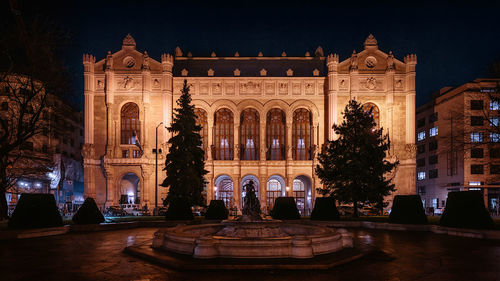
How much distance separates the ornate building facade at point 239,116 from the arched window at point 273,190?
53 cm

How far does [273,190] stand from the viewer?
52.3m

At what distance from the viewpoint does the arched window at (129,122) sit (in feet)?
161

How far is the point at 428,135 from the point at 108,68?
51876mm

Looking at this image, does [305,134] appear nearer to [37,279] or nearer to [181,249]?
[181,249]

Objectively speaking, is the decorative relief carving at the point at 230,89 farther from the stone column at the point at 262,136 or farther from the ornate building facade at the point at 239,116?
the stone column at the point at 262,136

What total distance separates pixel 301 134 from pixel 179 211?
93.7 feet

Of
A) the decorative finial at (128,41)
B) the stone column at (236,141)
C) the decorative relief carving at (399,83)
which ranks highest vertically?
the decorative finial at (128,41)

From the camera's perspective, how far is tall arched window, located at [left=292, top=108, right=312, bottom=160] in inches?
1986

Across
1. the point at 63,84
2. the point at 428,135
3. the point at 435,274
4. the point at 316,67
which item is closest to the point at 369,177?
the point at 435,274

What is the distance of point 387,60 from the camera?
49781mm

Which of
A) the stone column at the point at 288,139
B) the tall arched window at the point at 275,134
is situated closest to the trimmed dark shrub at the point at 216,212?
the stone column at the point at 288,139

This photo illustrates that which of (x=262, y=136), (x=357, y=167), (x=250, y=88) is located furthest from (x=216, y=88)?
(x=357, y=167)

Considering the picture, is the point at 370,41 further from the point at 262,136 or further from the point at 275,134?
the point at 262,136

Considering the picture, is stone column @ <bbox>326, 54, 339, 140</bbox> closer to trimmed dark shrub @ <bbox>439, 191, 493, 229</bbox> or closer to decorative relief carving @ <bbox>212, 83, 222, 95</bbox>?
decorative relief carving @ <bbox>212, 83, 222, 95</bbox>
